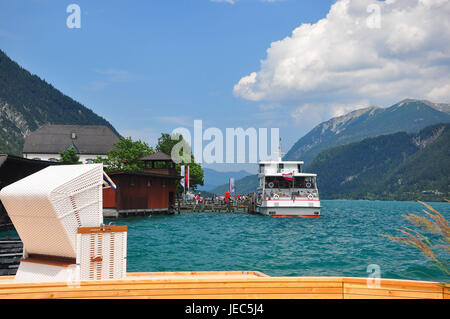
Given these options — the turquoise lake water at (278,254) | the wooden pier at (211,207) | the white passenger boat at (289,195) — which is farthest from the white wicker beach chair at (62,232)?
the wooden pier at (211,207)

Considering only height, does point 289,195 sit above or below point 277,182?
below

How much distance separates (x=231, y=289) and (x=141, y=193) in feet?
142

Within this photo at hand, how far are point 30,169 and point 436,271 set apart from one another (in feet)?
81.3

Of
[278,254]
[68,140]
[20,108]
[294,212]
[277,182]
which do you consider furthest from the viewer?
[20,108]

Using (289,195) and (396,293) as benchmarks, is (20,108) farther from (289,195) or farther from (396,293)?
(396,293)

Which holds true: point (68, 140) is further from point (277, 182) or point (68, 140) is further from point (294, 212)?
point (294, 212)

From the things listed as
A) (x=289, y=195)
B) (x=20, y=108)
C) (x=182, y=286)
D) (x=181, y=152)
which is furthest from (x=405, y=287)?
(x=20, y=108)

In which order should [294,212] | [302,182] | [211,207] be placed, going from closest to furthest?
[294,212], [302,182], [211,207]

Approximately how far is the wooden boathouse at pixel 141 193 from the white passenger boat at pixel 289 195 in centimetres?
1131

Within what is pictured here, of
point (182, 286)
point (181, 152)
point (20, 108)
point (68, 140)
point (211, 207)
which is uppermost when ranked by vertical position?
point (20, 108)

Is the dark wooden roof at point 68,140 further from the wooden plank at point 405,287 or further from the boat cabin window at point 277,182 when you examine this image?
the wooden plank at point 405,287

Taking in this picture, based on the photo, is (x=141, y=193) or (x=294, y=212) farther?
(x=294, y=212)

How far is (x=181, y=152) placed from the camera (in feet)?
260

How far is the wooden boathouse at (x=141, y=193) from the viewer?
43.4 meters
